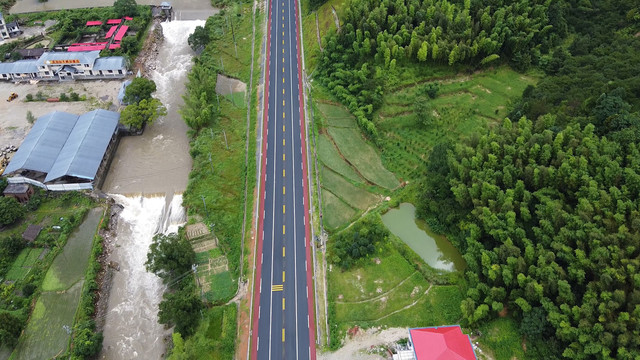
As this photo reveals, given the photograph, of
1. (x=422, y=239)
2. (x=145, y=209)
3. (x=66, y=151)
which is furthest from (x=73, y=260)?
(x=422, y=239)

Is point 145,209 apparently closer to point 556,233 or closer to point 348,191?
point 348,191

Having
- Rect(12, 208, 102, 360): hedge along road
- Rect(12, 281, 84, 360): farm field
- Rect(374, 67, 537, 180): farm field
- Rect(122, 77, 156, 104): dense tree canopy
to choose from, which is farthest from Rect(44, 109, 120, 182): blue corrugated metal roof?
Rect(374, 67, 537, 180): farm field

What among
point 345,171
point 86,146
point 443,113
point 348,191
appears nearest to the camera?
point 348,191

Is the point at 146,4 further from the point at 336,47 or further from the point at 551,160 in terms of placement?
the point at 551,160

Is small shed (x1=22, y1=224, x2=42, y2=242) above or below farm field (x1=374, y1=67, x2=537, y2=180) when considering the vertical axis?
below

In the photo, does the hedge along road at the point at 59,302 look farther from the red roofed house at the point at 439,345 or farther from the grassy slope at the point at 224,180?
the red roofed house at the point at 439,345

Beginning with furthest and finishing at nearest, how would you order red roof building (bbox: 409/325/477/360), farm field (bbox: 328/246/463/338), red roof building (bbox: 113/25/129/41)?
red roof building (bbox: 113/25/129/41) < farm field (bbox: 328/246/463/338) < red roof building (bbox: 409/325/477/360)

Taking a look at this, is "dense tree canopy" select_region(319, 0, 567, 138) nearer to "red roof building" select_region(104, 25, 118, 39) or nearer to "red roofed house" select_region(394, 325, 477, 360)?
"red roofed house" select_region(394, 325, 477, 360)

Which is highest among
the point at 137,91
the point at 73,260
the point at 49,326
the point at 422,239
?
the point at 137,91
